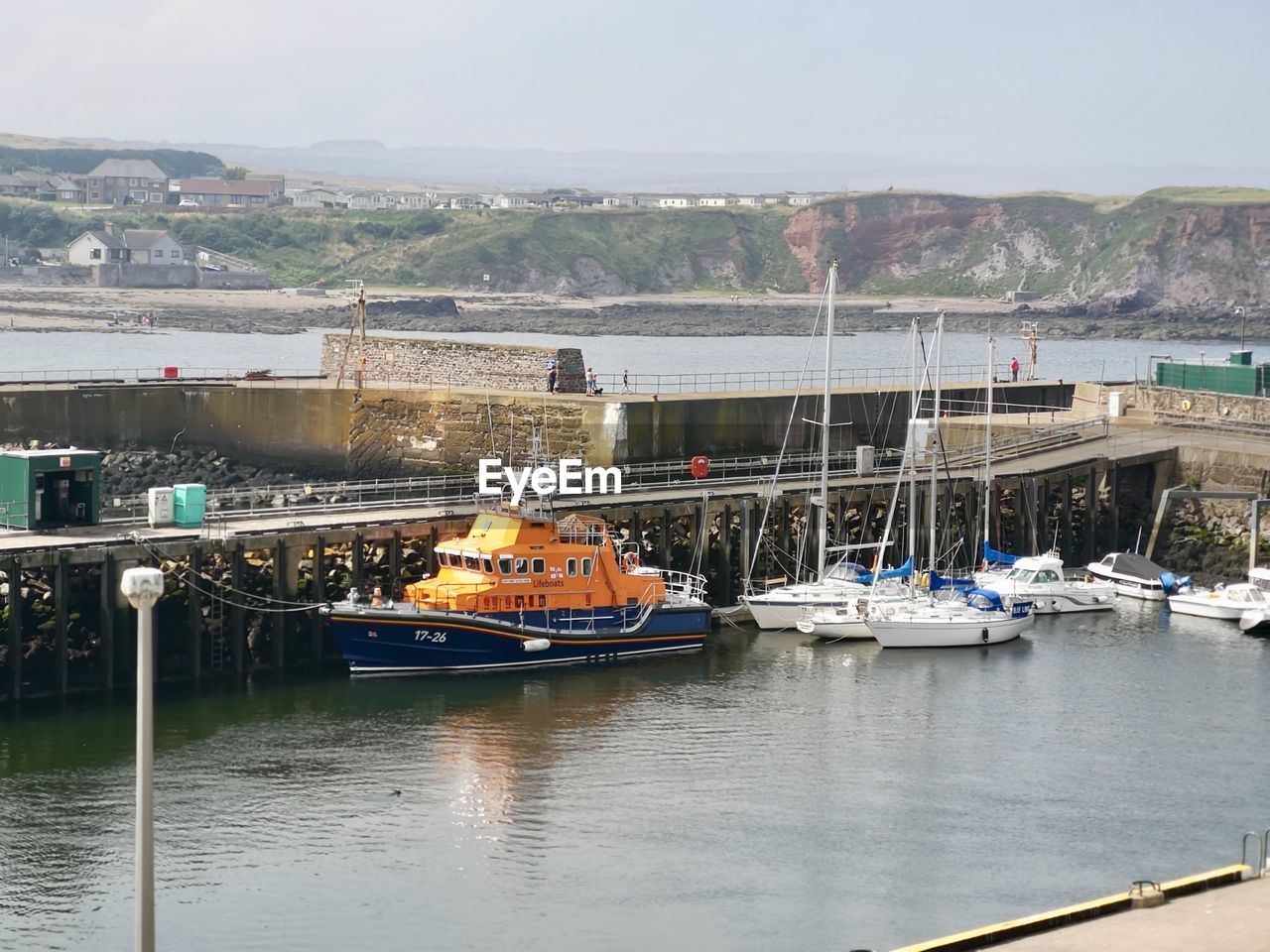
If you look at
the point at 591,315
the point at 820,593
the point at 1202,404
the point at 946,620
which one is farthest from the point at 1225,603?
the point at 591,315

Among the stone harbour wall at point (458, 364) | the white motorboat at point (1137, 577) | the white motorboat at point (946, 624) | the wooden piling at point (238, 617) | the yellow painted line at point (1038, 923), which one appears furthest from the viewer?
the stone harbour wall at point (458, 364)

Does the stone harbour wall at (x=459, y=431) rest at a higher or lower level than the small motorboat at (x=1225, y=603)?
higher

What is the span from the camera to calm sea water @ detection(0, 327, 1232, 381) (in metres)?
115

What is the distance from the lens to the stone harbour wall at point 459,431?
56156 millimetres

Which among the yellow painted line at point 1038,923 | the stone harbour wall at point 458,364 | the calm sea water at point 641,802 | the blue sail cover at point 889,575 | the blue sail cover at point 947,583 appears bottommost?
the calm sea water at point 641,802

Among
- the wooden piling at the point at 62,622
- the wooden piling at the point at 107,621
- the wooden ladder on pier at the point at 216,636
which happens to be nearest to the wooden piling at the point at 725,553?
the wooden ladder on pier at the point at 216,636

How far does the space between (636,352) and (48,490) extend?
97.9 m

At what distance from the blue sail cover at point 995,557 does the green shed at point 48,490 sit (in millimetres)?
21776

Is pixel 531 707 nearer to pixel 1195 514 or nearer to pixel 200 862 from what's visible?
pixel 200 862

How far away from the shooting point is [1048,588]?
48.8 metres

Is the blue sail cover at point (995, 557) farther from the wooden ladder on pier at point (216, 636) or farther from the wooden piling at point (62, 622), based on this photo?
the wooden piling at point (62, 622)

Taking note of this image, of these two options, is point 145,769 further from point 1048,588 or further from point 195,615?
point 1048,588

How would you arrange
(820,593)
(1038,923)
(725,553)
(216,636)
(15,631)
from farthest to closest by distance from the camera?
(725,553), (820,593), (216,636), (15,631), (1038,923)

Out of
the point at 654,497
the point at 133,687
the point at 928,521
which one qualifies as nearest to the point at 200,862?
the point at 133,687
